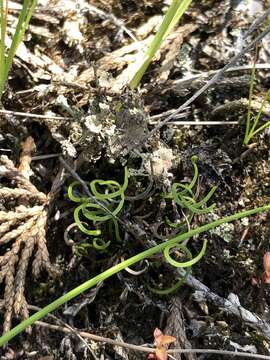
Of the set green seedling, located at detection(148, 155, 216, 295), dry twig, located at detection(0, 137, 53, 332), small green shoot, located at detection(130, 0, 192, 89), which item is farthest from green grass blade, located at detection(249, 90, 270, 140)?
dry twig, located at detection(0, 137, 53, 332)

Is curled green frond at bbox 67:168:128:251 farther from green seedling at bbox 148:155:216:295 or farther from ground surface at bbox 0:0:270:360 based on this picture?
green seedling at bbox 148:155:216:295

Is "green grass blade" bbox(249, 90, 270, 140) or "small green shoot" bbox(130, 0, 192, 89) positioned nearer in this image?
"small green shoot" bbox(130, 0, 192, 89)

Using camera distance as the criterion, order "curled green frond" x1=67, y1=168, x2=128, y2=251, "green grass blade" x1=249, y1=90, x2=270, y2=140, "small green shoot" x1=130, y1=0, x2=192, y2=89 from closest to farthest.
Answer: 1. "small green shoot" x1=130, y1=0, x2=192, y2=89
2. "curled green frond" x1=67, y1=168, x2=128, y2=251
3. "green grass blade" x1=249, y1=90, x2=270, y2=140

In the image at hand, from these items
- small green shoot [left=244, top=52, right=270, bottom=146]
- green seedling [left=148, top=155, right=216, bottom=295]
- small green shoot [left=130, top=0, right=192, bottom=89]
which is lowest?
green seedling [left=148, top=155, right=216, bottom=295]

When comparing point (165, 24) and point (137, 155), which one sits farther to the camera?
point (137, 155)

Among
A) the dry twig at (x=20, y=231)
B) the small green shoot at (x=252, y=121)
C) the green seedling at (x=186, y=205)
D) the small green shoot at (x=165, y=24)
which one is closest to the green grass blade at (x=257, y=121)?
the small green shoot at (x=252, y=121)

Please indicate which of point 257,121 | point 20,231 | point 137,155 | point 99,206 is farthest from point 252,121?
point 20,231

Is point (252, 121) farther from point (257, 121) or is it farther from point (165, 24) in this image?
point (165, 24)

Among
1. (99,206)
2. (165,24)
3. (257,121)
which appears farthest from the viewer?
(257,121)

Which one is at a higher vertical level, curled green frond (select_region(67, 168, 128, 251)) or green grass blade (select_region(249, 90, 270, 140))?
green grass blade (select_region(249, 90, 270, 140))
